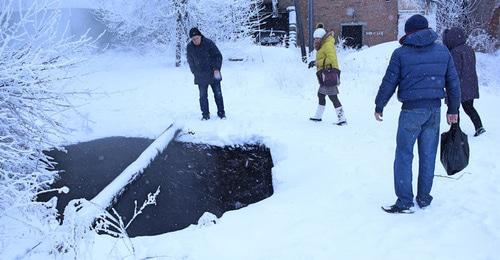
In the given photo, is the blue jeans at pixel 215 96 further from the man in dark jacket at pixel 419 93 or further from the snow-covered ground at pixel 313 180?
the man in dark jacket at pixel 419 93

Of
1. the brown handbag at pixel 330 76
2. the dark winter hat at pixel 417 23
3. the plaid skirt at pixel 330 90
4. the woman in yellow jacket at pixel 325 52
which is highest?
the dark winter hat at pixel 417 23

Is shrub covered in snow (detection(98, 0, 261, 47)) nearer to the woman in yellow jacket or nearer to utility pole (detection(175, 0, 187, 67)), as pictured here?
utility pole (detection(175, 0, 187, 67))

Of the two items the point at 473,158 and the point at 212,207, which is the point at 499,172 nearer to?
the point at 473,158

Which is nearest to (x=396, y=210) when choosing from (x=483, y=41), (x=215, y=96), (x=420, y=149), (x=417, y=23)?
(x=420, y=149)

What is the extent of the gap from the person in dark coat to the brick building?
17.2 metres

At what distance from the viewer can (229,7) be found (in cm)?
1647

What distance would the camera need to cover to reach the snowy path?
143 inches

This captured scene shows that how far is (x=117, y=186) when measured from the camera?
5.78 metres

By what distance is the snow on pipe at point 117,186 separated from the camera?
345 centimetres

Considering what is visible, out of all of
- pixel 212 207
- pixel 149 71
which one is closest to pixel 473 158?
pixel 212 207

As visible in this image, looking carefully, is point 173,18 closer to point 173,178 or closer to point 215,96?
point 215,96

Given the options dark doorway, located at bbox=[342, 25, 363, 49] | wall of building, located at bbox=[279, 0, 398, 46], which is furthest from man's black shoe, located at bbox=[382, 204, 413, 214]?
dark doorway, located at bbox=[342, 25, 363, 49]

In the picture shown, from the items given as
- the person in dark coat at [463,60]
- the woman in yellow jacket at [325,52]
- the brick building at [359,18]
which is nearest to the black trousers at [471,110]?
the person in dark coat at [463,60]

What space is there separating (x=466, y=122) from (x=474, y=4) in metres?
21.1
